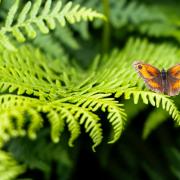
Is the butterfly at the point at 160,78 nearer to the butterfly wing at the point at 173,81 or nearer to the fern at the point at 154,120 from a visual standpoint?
the butterfly wing at the point at 173,81

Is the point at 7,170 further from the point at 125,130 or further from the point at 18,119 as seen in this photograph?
the point at 125,130

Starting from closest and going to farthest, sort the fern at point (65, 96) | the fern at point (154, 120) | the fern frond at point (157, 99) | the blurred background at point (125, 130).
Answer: the fern at point (65, 96)
the fern frond at point (157, 99)
the fern at point (154, 120)
the blurred background at point (125, 130)

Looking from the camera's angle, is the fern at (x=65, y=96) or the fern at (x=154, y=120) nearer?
the fern at (x=65, y=96)

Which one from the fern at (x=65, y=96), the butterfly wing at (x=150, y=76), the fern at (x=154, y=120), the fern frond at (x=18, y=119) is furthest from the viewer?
the fern at (x=154, y=120)

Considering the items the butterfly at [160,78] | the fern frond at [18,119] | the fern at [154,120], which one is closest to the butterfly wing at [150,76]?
the butterfly at [160,78]

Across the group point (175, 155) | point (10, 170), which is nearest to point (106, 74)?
point (10, 170)

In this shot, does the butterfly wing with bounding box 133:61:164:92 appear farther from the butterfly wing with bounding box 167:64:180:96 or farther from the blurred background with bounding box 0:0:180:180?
the blurred background with bounding box 0:0:180:180

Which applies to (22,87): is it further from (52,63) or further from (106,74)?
(52,63)
